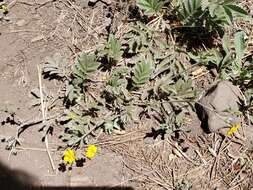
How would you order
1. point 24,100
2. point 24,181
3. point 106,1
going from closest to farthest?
point 24,181, point 24,100, point 106,1

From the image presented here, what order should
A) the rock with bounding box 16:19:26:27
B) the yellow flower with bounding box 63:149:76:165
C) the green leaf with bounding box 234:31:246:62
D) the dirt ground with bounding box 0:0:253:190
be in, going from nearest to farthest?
the yellow flower with bounding box 63:149:76:165
the dirt ground with bounding box 0:0:253:190
the green leaf with bounding box 234:31:246:62
the rock with bounding box 16:19:26:27

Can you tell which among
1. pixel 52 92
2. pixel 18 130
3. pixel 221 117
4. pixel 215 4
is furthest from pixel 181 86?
pixel 18 130

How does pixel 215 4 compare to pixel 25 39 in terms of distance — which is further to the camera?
pixel 25 39

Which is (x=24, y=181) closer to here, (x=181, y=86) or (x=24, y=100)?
(x=24, y=100)

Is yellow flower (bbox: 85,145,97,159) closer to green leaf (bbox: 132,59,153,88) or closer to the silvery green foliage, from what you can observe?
green leaf (bbox: 132,59,153,88)

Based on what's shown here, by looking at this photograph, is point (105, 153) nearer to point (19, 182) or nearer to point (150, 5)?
point (19, 182)

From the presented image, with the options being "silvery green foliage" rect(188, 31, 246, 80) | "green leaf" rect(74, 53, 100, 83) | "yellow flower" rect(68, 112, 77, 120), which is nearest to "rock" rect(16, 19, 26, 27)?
"green leaf" rect(74, 53, 100, 83)

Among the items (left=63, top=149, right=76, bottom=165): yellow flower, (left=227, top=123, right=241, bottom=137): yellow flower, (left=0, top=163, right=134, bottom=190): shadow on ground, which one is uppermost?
(left=227, top=123, right=241, bottom=137): yellow flower
